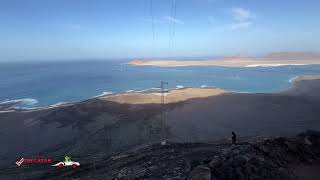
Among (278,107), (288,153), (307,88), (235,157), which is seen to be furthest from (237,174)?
(307,88)

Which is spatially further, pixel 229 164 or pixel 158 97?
pixel 158 97

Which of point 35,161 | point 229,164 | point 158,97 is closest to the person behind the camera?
point 229,164

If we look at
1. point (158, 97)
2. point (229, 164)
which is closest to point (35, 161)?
point (229, 164)

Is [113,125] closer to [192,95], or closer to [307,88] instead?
[192,95]

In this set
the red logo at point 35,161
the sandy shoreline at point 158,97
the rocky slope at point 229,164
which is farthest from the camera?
the sandy shoreline at point 158,97

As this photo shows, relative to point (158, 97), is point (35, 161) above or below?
below

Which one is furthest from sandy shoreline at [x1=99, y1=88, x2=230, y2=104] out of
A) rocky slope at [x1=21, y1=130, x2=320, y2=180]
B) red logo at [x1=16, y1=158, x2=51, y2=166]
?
rocky slope at [x1=21, y1=130, x2=320, y2=180]

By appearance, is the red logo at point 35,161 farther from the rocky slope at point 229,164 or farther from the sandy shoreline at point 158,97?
the sandy shoreline at point 158,97

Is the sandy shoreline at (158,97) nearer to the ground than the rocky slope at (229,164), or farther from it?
nearer to the ground

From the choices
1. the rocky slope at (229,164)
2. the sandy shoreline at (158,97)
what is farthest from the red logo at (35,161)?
the sandy shoreline at (158,97)

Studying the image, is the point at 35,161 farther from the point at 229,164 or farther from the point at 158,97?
the point at 158,97

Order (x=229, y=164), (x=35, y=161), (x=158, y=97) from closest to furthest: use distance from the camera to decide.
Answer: (x=229, y=164), (x=35, y=161), (x=158, y=97)
